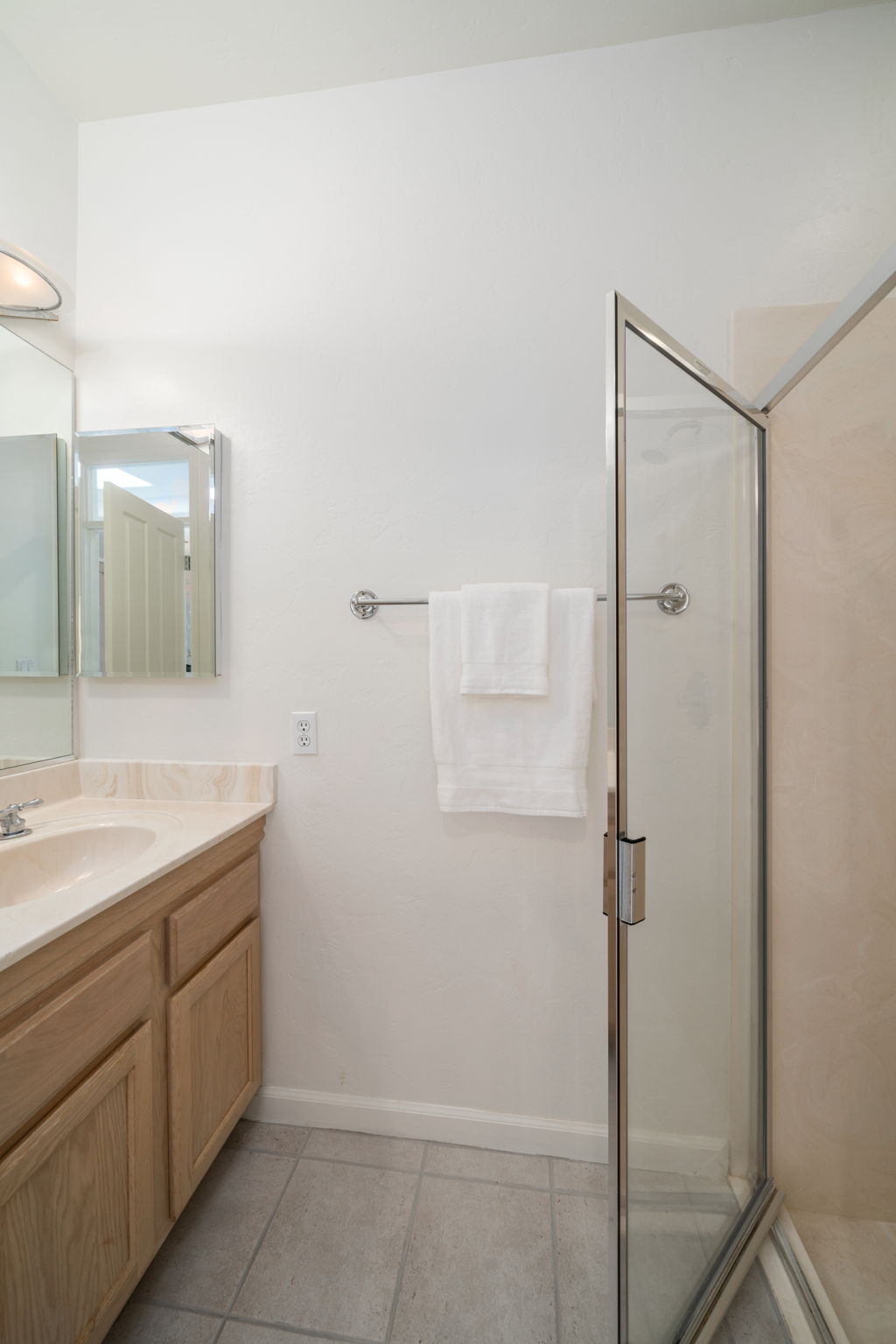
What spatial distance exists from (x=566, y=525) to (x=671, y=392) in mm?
423

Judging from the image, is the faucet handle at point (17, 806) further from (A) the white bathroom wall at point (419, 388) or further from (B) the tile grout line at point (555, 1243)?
(B) the tile grout line at point (555, 1243)

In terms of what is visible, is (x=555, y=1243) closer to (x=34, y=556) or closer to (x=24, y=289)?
(x=34, y=556)

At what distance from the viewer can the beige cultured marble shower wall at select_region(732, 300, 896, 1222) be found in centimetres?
118

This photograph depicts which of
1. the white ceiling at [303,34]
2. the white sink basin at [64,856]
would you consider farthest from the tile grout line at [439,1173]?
the white ceiling at [303,34]

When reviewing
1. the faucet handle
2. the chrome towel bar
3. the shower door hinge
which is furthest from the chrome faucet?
the shower door hinge

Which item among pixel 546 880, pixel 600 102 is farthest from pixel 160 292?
pixel 546 880

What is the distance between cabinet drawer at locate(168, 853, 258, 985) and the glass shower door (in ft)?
2.62

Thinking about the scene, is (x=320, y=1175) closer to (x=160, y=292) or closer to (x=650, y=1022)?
(x=650, y=1022)

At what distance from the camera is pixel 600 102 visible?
1.34 meters

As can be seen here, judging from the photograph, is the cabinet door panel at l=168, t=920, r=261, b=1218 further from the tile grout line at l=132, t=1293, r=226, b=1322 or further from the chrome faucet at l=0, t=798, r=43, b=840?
the chrome faucet at l=0, t=798, r=43, b=840

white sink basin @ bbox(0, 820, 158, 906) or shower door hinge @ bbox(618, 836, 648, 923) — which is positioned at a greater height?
shower door hinge @ bbox(618, 836, 648, 923)

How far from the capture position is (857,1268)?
1104mm

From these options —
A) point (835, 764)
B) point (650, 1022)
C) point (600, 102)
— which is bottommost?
point (650, 1022)

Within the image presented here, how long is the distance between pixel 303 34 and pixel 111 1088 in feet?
7.07
